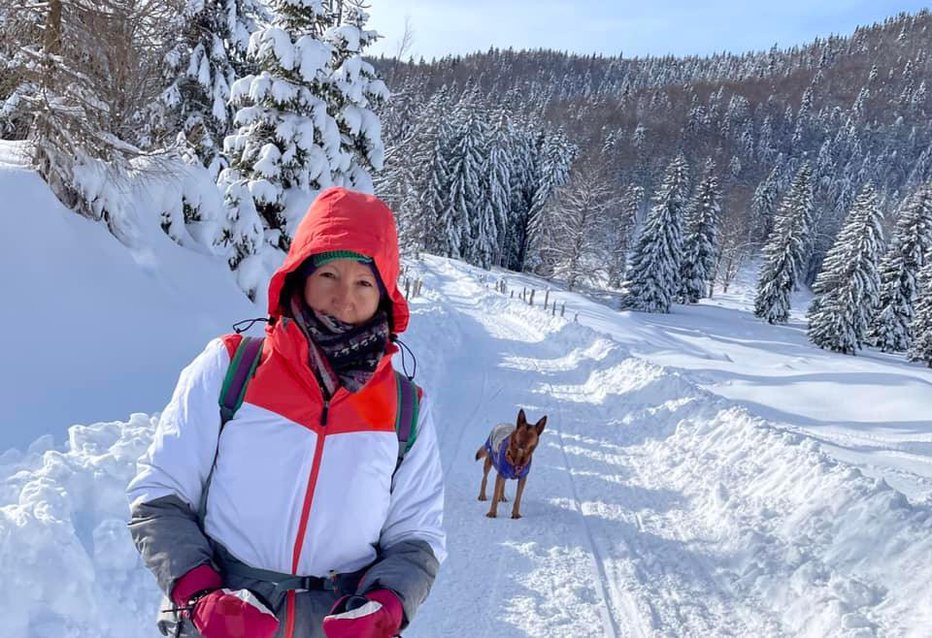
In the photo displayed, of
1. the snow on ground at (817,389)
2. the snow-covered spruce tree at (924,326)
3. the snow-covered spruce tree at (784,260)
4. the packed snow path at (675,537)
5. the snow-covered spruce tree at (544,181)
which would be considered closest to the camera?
the packed snow path at (675,537)

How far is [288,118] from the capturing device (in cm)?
1411

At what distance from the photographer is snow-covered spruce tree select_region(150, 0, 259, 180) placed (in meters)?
16.8

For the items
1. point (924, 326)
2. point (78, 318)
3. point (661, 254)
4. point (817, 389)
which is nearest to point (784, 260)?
point (661, 254)

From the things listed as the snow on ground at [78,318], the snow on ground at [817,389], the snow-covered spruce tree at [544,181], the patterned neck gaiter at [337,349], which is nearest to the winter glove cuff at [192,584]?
the patterned neck gaiter at [337,349]

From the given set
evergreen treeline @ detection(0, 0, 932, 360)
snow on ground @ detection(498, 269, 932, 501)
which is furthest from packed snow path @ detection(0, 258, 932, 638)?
evergreen treeline @ detection(0, 0, 932, 360)

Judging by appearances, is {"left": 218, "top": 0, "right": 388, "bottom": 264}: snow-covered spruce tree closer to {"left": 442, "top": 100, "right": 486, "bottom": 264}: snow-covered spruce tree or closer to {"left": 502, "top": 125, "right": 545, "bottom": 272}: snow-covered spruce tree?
{"left": 442, "top": 100, "right": 486, "bottom": 264}: snow-covered spruce tree

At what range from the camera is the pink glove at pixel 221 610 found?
5.55 feet

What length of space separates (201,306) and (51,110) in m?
Result: 3.39

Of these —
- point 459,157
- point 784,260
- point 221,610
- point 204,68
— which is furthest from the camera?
point 459,157

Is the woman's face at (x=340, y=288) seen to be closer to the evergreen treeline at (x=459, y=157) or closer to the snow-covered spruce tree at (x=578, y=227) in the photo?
the evergreen treeline at (x=459, y=157)

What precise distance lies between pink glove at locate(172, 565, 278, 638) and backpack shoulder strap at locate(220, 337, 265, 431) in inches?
18.4

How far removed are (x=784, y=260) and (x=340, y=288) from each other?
55.8 metres

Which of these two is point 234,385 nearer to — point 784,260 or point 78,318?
point 78,318

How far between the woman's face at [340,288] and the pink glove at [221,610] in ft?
2.94
